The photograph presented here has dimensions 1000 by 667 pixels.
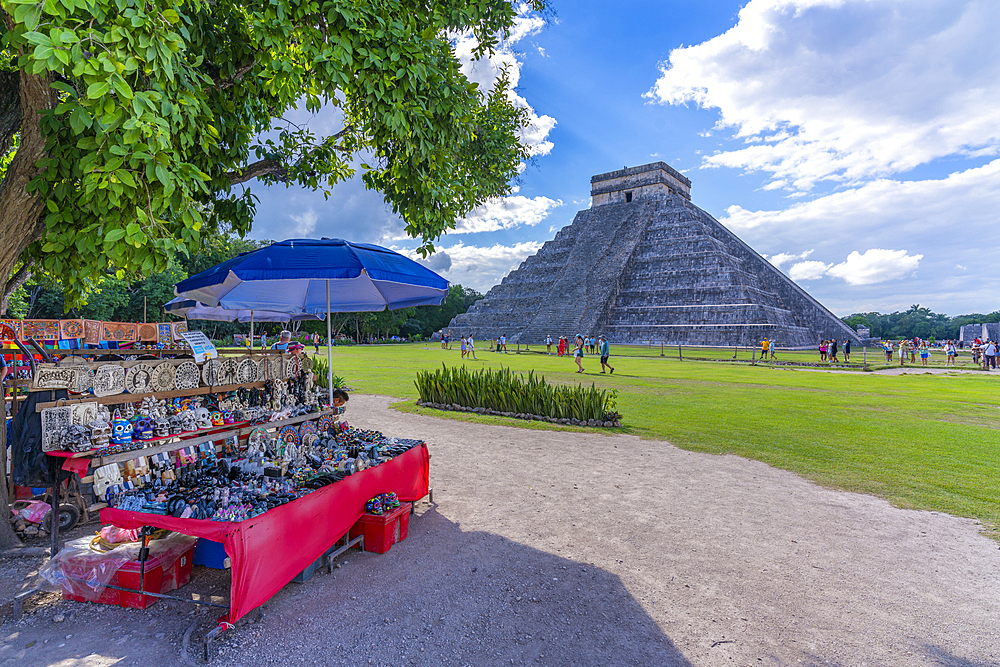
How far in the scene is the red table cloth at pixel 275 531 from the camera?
305 cm

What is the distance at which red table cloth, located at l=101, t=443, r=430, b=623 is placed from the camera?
305cm

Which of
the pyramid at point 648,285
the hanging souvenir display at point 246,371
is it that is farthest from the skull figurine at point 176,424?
the pyramid at point 648,285

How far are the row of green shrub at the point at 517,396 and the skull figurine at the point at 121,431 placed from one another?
7.30m

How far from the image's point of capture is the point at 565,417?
406 inches

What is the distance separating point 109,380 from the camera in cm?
443

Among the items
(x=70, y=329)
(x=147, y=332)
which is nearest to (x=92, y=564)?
(x=70, y=329)

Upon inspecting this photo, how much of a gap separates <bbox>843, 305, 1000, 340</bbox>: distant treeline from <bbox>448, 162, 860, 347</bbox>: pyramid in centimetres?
3413

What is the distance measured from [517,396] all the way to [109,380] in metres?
7.66

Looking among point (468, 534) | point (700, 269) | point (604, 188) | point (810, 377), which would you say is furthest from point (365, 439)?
point (604, 188)

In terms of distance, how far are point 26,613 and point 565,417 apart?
8.34m

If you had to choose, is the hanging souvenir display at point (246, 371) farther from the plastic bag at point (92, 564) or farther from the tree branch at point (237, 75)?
the tree branch at point (237, 75)

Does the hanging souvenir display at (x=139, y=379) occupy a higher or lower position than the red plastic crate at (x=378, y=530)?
higher

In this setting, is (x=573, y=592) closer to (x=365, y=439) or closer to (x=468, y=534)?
(x=468, y=534)

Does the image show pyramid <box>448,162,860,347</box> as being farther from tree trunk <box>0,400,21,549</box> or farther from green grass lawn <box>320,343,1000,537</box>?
tree trunk <box>0,400,21,549</box>
